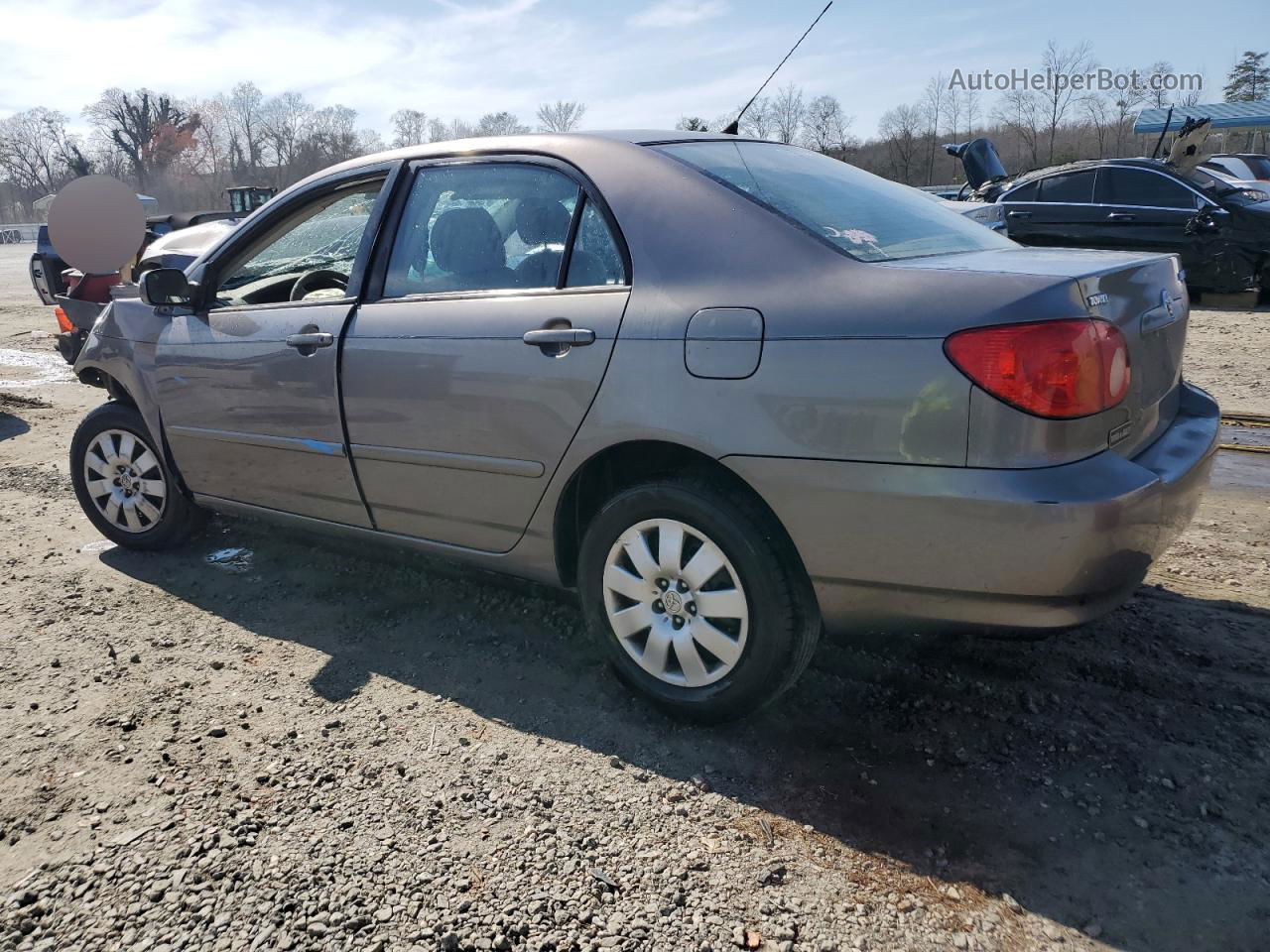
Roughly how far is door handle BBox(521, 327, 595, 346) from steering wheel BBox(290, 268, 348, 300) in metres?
1.51

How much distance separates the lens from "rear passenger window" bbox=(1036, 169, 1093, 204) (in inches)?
460

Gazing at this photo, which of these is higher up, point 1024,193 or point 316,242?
point 316,242

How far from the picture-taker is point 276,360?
A: 3551 millimetres

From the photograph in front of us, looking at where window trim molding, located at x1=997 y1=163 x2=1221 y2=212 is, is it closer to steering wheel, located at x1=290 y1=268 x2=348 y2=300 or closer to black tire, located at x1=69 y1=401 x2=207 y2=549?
steering wheel, located at x1=290 y1=268 x2=348 y2=300

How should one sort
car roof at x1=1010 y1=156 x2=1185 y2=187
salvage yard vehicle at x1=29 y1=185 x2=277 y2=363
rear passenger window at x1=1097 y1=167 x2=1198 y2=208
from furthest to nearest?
car roof at x1=1010 y1=156 x2=1185 y2=187 → rear passenger window at x1=1097 y1=167 x2=1198 y2=208 → salvage yard vehicle at x1=29 y1=185 x2=277 y2=363

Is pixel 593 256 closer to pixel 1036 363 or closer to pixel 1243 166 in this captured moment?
pixel 1036 363

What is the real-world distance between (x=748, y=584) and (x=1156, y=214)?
35.9 feet

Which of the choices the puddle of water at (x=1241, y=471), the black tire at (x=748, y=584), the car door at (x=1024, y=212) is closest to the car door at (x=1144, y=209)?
the car door at (x=1024, y=212)

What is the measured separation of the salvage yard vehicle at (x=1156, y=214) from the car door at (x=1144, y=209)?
0.04 ft

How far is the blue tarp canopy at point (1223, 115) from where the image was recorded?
4020 cm

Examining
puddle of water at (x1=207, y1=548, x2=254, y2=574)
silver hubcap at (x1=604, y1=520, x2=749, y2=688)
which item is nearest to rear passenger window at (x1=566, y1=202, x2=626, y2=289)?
silver hubcap at (x1=604, y1=520, x2=749, y2=688)

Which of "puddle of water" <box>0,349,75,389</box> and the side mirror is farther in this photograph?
"puddle of water" <box>0,349,75,389</box>

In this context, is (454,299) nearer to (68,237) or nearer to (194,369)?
(194,369)

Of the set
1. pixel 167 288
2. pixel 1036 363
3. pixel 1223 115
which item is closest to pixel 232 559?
pixel 167 288
